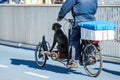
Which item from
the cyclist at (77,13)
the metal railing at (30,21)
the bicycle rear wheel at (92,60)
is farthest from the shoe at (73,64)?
the metal railing at (30,21)

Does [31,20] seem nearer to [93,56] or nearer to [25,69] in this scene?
[25,69]

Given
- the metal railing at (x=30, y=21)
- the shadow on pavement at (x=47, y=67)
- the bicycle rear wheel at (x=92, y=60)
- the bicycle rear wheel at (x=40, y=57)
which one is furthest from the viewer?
the metal railing at (x=30, y=21)

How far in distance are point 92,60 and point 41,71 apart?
1.55 m

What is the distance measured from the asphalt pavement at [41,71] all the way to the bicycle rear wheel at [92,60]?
0.14m

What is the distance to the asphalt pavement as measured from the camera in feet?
32.6

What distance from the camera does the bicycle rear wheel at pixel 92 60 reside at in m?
9.59

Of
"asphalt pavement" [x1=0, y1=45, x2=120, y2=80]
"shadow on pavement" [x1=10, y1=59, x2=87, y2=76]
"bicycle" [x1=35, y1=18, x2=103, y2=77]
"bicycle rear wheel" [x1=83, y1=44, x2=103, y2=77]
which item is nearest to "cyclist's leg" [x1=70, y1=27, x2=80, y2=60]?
"bicycle" [x1=35, y1=18, x2=103, y2=77]

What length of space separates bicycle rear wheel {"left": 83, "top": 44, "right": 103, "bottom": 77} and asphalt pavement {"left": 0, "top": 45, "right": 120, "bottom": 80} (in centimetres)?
14

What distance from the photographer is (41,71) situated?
10781 millimetres

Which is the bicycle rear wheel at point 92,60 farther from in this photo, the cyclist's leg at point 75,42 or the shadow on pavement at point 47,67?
the shadow on pavement at point 47,67

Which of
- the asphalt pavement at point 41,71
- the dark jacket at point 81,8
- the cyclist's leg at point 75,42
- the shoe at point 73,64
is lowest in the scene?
the asphalt pavement at point 41,71

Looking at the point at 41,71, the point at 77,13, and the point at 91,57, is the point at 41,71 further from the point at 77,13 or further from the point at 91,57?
the point at 77,13

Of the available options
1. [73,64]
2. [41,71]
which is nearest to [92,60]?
[73,64]

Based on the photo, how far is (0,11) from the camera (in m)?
17.5
